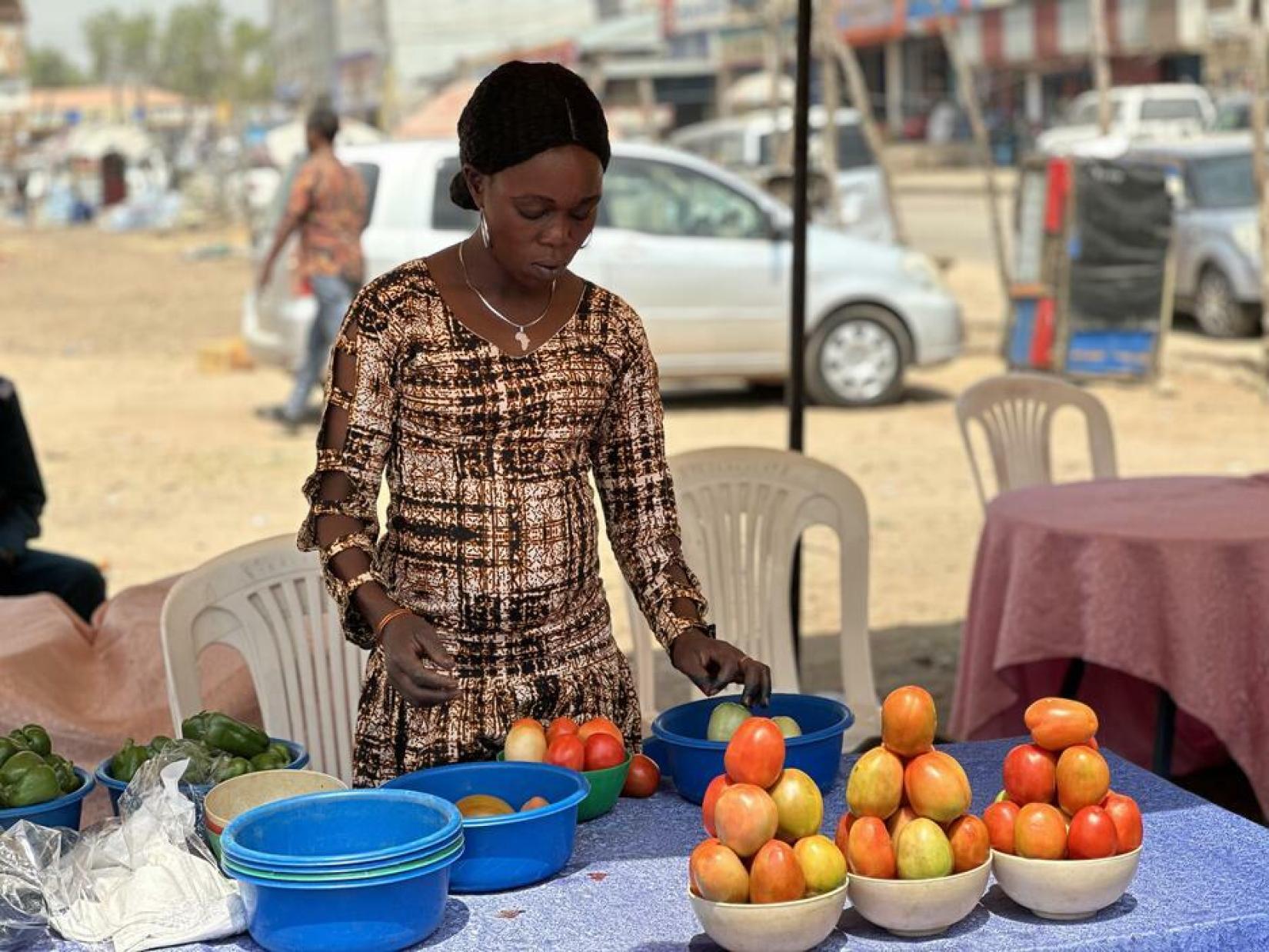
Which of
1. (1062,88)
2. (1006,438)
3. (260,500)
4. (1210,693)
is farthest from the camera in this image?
(1062,88)

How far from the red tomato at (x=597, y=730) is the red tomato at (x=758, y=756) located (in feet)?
1.43

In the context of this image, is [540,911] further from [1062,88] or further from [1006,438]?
[1062,88]

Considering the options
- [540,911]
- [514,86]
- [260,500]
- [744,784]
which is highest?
[514,86]

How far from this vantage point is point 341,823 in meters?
2.26

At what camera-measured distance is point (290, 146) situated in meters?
31.1

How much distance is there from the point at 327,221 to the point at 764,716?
29.6 ft

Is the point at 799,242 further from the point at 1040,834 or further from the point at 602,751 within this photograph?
the point at 1040,834

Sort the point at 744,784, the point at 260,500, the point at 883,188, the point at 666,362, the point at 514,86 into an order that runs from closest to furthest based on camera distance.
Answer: the point at 744,784 → the point at 514,86 → the point at 260,500 → the point at 666,362 → the point at 883,188

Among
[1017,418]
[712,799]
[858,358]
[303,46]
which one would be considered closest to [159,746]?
[712,799]

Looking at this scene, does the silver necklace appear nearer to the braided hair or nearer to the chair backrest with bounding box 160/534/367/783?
the braided hair

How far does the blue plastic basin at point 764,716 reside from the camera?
2.56 m

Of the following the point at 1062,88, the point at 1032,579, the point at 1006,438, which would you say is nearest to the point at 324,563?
the point at 1032,579

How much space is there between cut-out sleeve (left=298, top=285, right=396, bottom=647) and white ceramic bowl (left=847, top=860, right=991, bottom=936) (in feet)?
2.72

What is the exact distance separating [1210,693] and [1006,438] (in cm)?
193
